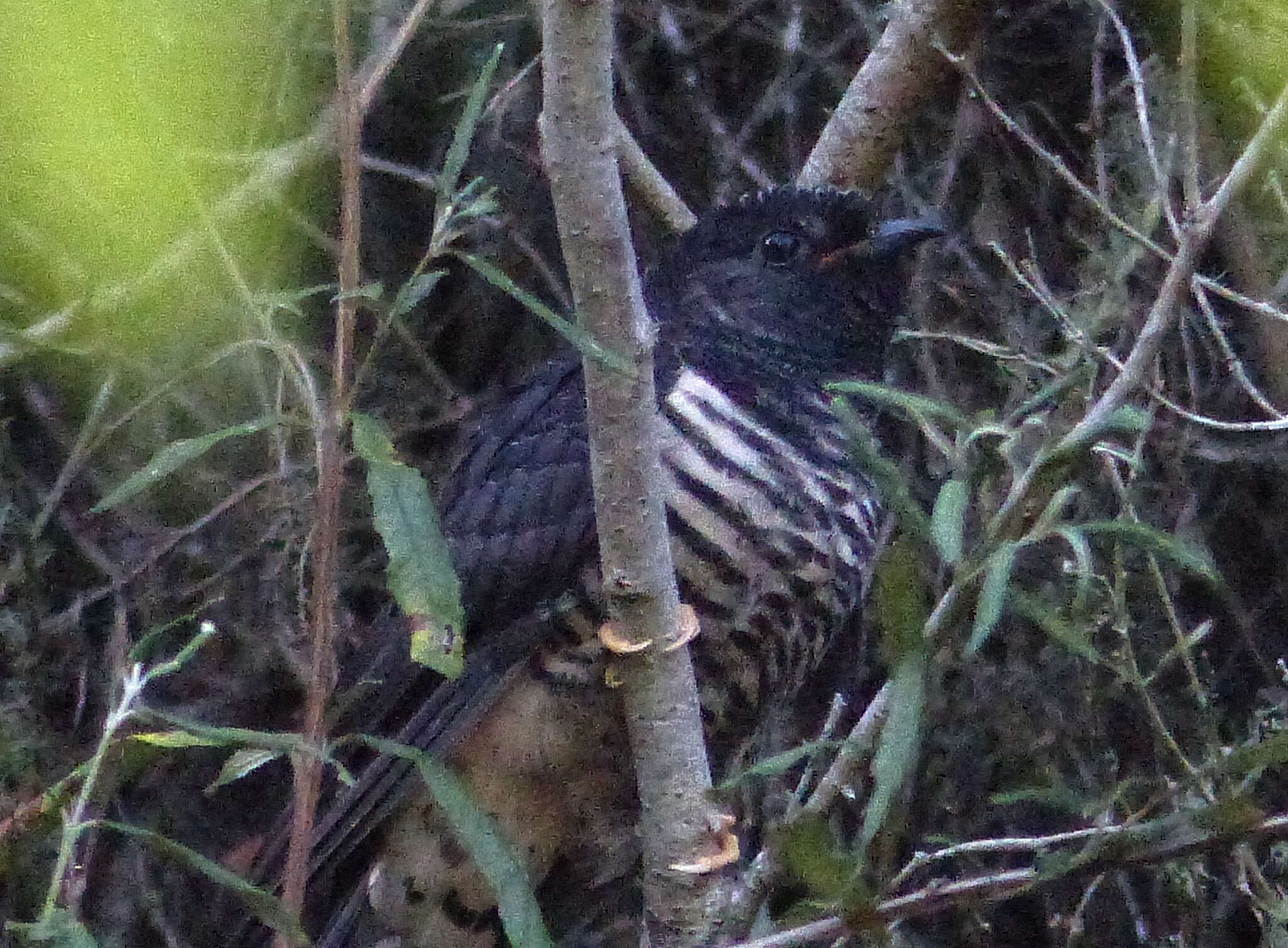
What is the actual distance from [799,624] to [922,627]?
108 centimetres

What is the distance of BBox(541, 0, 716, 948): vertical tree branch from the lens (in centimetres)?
147

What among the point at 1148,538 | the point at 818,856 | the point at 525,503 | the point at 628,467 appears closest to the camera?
the point at 818,856

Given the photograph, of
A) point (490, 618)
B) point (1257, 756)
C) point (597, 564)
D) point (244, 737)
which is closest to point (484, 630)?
point (490, 618)

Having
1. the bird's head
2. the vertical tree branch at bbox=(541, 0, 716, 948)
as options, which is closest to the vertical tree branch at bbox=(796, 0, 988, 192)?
the bird's head

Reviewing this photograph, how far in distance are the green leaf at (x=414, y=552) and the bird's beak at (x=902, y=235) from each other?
4.58 ft

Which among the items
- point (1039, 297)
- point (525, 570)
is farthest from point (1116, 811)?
point (525, 570)

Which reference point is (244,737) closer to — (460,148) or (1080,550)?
(460,148)

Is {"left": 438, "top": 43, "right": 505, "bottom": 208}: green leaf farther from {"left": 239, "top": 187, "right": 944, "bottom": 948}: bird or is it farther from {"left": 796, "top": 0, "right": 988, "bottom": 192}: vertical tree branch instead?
{"left": 796, "top": 0, "right": 988, "bottom": 192}: vertical tree branch

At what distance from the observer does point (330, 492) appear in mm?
1443

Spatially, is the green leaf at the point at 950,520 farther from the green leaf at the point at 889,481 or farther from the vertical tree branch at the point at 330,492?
the vertical tree branch at the point at 330,492

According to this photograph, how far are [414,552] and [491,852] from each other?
0.33 meters

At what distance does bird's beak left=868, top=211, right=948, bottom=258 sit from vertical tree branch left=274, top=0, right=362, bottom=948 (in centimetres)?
142

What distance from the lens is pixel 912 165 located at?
3.36m

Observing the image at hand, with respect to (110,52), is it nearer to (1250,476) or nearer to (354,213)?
(354,213)
